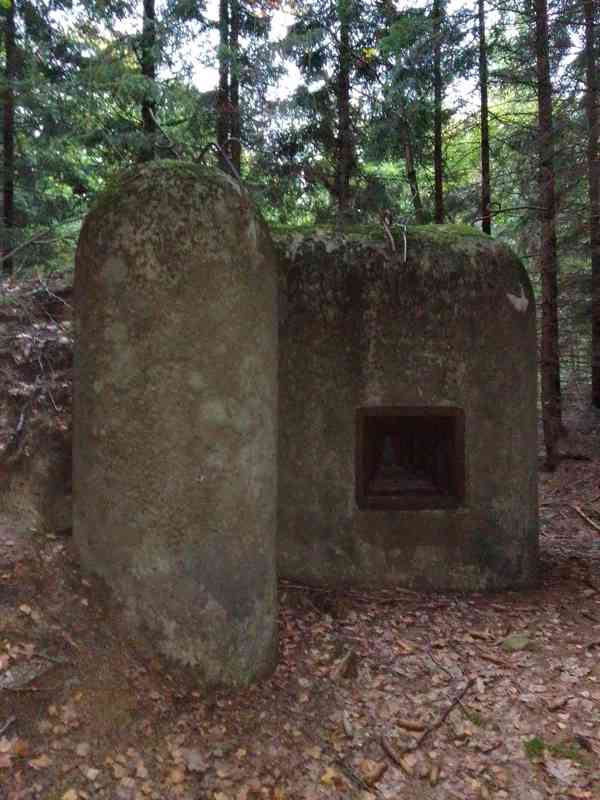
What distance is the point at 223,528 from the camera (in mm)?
3111

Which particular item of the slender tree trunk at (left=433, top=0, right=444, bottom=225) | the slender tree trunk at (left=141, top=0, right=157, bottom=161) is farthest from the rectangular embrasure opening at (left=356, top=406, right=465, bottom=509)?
the slender tree trunk at (left=433, top=0, right=444, bottom=225)

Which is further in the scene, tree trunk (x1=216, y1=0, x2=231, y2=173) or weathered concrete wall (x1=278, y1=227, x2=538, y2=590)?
tree trunk (x1=216, y1=0, x2=231, y2=173)

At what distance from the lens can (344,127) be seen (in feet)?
38.5

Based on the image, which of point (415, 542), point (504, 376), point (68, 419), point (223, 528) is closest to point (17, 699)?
point (223, 528)

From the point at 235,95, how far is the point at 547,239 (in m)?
7.09

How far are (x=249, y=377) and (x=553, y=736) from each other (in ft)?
8.68

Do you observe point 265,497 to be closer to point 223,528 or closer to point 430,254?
point 223,528

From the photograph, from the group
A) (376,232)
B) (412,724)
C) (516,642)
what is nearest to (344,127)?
(376,232)

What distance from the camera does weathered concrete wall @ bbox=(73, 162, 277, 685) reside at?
10.0ft

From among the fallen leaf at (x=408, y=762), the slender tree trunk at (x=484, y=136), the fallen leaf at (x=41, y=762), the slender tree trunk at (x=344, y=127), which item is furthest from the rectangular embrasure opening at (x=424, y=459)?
the slender tree trunk at (x=484, y=136)

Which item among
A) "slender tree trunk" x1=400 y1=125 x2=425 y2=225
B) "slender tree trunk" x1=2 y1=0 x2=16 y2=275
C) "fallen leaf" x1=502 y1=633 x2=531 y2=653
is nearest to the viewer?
"fallen leaf" x1=502 y1=633 x2=531 y2=653

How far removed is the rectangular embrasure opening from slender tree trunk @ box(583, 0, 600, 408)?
4.42m

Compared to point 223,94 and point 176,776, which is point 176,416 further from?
point 223,94

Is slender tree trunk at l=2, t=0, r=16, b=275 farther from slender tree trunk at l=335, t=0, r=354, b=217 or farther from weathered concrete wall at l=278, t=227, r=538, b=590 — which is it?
weathered concrete wall at l=278, t=227, r=538, b=590
